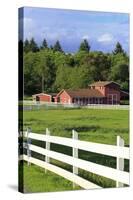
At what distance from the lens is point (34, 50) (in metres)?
4.50

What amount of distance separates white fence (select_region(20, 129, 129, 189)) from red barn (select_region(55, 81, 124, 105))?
26 cm

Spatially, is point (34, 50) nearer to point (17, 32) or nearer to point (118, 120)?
point (17, 32)

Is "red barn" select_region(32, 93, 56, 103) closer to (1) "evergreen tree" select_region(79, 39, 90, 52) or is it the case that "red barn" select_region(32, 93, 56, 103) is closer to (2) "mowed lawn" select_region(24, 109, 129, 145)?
(2) "mowed lawn" select_region(24, 109, 129, 145)

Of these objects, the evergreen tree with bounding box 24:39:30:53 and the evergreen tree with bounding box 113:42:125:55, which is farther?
the evergreen tree with bounding box 113:42:125:55

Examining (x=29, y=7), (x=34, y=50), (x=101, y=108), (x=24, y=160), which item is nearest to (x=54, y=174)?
(x=24, y=160)

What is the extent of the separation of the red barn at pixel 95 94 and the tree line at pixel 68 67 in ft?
0.13

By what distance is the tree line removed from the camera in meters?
4.48

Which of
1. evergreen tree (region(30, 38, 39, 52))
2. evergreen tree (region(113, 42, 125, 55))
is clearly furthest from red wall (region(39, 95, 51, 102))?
evergreen tree (region(113, 42, 125, 55))

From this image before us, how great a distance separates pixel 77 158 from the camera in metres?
4.74

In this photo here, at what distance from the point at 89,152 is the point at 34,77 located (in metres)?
0.77

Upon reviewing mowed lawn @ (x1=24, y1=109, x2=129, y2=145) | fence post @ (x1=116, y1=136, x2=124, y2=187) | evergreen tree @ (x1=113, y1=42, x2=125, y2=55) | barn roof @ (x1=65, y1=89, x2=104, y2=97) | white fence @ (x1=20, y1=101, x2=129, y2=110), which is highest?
evergreen tree @ (x1=113, y1=42, x2=125, y2=55)

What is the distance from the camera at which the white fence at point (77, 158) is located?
14.9ft

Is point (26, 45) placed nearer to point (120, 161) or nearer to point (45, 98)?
point (45, 98)

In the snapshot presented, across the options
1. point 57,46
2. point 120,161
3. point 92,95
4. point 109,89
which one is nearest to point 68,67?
point 57,46
